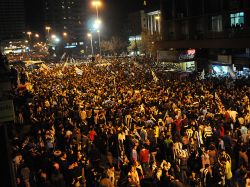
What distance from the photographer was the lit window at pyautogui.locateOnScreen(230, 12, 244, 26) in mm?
36025

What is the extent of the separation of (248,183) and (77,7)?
580ft

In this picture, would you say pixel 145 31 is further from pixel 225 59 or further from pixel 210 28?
pixel 225 59

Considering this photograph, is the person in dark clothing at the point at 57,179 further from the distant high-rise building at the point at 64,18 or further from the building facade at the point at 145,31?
the distant high-rise building at the point at 64,18

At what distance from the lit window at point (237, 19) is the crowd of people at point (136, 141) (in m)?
17.6

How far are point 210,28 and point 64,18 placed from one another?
5517 inches

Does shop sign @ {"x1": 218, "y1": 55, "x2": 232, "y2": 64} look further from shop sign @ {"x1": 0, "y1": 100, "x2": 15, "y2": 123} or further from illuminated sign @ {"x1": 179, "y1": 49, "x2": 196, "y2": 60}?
shop sign @ {"x1": 0, "y1": 100, "x2": 15, "y2": 123}

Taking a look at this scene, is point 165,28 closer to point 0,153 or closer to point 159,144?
point 159,144

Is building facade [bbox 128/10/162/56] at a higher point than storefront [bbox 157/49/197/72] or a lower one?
higher

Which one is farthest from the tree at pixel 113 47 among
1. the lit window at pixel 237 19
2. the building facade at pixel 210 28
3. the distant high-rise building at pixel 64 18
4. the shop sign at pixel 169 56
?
the distant high-rise building at pixel 64 18

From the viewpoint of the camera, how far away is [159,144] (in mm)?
12617

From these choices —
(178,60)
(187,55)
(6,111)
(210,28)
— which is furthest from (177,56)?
(6,111)

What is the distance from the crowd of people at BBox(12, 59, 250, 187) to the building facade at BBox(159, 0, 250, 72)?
14468 mm

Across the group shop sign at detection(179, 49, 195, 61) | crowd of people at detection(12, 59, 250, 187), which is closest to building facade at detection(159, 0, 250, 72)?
shop sign at detection(179, 49, 195, 61)

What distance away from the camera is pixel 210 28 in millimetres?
41375
